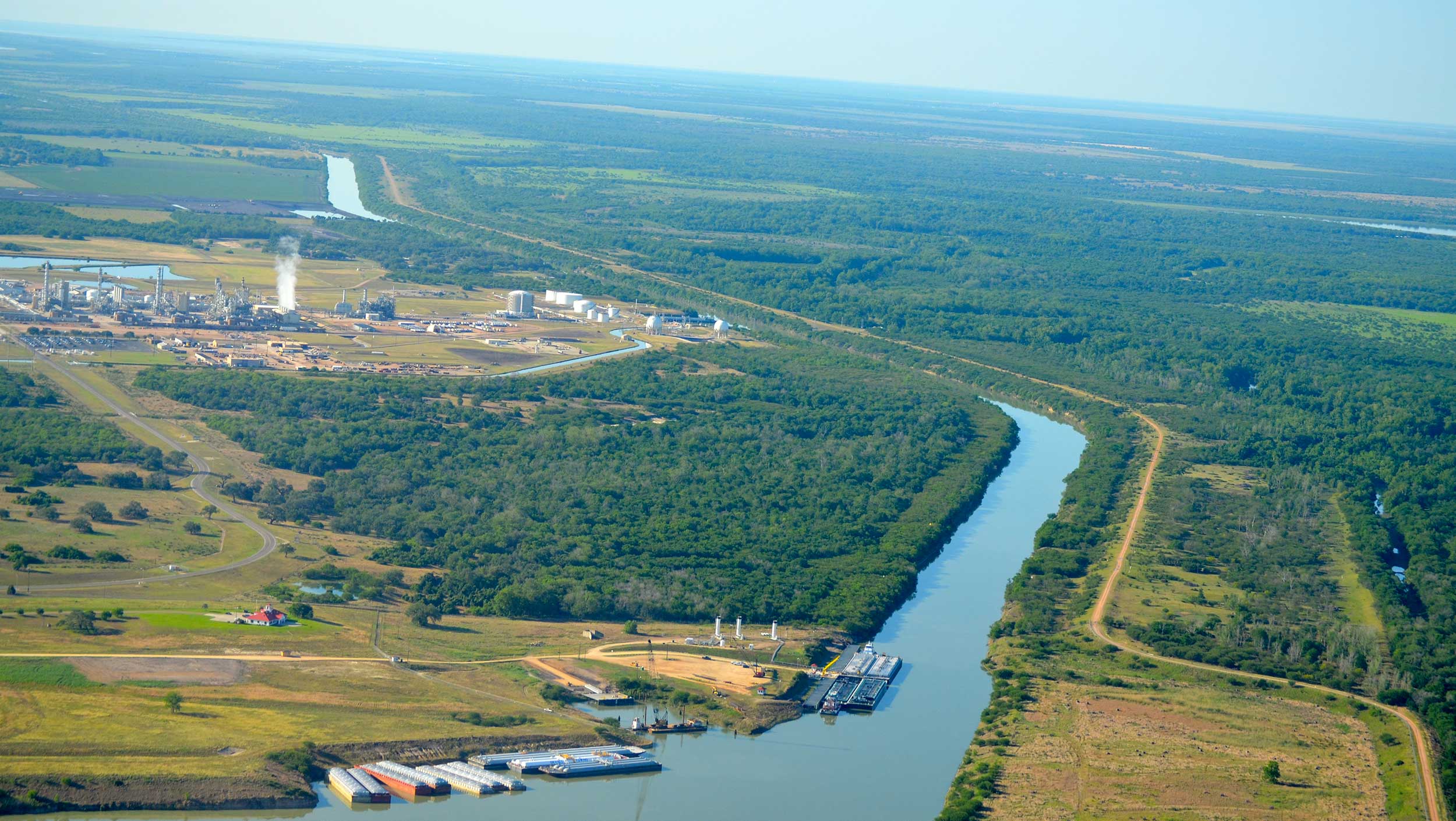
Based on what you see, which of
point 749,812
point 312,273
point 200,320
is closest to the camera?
point 749,812

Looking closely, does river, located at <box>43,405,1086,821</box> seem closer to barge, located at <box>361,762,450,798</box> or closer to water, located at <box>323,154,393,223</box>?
barge, located at <box>361,762,450,798</box>

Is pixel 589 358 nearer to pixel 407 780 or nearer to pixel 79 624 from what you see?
pixel 79 624

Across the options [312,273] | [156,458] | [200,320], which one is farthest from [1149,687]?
[312,273]

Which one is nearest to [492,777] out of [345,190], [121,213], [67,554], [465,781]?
[465,781]

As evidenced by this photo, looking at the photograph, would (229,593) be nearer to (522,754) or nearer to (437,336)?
(522,754)

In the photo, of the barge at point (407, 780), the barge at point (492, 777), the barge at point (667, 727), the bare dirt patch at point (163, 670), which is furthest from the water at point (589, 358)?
the barge at point (407, 780)

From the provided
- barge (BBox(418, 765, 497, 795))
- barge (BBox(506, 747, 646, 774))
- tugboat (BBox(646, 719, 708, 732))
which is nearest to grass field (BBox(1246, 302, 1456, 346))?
tugboat (BBox(646, 719, 708, 732))
